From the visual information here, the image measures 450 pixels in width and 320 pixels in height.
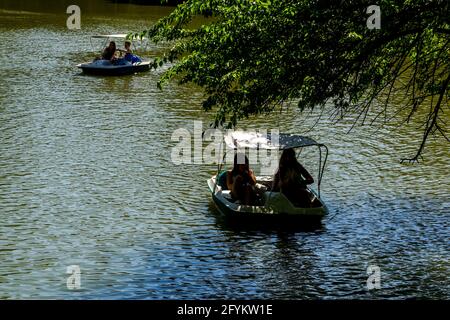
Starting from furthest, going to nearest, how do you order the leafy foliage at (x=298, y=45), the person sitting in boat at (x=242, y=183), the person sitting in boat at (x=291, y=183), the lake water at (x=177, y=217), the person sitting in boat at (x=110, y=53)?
1. the person sitting in boat at (x=110, y=53)
2. the person sitting in boat at (x=242, y=183)
3. the person sitting in boat at (x=291, y=183)
4. the lake water at (x=177, y=217)
5. the leafy foliage at (x=298, y=45)

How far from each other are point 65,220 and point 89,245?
179cm

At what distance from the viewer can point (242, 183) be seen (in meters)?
19.3

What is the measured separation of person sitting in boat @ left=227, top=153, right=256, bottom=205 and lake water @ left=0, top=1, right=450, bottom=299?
727 mm

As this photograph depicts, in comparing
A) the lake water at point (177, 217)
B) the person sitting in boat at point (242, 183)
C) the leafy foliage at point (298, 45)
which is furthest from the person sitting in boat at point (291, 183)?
the leafy foliage at point (298, 45)

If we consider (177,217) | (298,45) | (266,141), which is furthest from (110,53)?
(298,45)

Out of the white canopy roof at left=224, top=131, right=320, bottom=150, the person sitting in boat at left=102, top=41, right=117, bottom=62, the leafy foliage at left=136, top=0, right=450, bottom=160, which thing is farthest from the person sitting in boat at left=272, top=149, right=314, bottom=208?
the person sitting in boat at left=102, top=41, right=117, bottom=62

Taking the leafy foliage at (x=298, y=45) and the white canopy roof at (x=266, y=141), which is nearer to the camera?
the leafy foliage at (x=298, y=45)

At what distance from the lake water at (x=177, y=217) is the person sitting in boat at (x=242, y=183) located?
727 millimetres

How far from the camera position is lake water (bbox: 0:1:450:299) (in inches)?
610

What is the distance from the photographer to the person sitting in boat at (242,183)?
19156mm

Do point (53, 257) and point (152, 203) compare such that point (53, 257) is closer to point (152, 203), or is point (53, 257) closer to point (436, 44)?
point (152, 203)

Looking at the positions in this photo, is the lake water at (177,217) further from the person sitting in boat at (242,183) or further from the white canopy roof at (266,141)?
the white canopy roof at (266,141)

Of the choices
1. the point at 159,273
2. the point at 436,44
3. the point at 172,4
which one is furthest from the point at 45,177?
the point at 172,4

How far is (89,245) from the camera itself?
56.9 feet
